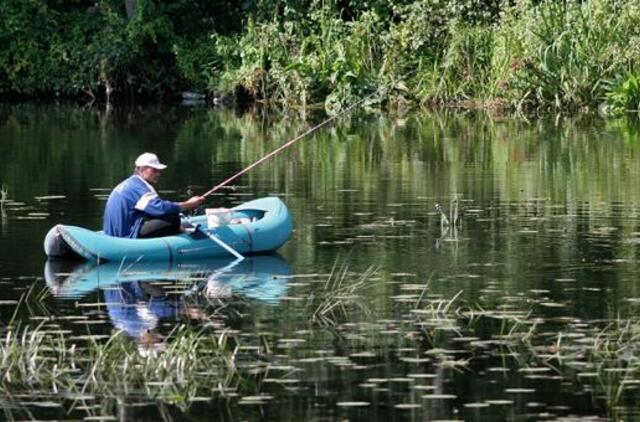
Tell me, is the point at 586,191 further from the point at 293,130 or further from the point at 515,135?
the point at 293,130

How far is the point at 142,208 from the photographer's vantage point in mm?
15797

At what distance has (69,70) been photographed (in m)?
42.3

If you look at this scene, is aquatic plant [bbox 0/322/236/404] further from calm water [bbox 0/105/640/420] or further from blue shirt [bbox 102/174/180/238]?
blue shirt [bbox 102/174/180/238]

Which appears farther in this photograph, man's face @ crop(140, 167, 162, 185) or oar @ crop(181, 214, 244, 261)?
oar @ crop(181, 214, 244, 261)

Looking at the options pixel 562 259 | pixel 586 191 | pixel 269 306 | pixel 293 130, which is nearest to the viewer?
pixel 269 306

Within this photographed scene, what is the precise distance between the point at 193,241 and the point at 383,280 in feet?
7.26

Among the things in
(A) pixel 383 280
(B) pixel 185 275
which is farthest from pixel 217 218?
(A) pixel 383 280

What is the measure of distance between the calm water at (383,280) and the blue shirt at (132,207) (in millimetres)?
610

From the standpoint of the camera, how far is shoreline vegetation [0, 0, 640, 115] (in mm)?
34938

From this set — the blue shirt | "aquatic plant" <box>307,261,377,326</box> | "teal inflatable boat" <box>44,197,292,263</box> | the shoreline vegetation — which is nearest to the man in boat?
the blue shirt

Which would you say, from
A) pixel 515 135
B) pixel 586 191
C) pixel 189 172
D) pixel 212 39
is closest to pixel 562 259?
pixel 586 191

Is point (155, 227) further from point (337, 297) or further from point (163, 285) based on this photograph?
point (337, 297)

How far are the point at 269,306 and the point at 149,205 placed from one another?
2620 millimetres

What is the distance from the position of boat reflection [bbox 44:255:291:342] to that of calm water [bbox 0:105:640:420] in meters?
0.04
